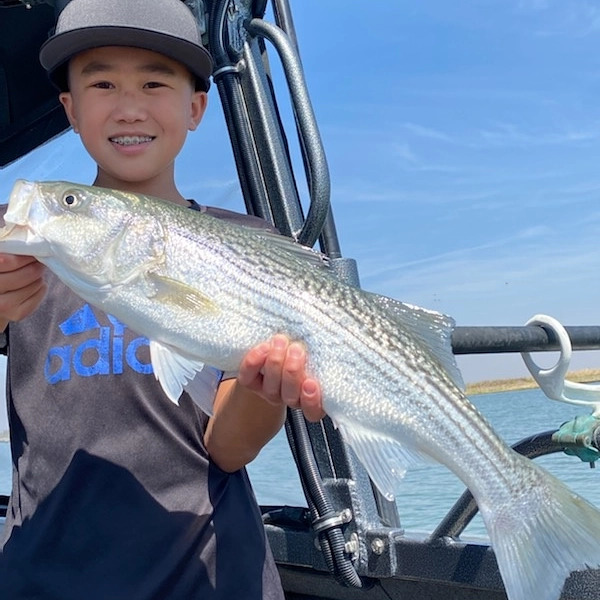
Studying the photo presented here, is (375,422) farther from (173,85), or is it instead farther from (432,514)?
(432,514)

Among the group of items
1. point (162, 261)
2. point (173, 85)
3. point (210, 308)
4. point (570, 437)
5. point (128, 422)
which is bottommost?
point (570, 437)

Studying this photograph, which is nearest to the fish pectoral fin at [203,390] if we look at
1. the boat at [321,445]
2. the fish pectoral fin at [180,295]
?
the fish pectoral fin at [180,295]

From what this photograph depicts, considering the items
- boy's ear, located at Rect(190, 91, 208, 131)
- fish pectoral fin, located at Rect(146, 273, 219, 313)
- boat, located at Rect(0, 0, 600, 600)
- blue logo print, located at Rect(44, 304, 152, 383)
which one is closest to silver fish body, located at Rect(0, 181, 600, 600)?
fish pectoral fin, located at Rect(146, 273, 219, 313)

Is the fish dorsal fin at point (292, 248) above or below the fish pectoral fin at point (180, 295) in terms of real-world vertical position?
above

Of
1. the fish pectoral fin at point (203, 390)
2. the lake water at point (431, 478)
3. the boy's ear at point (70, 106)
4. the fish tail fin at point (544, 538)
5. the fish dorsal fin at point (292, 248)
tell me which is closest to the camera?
the fish tail fin at point (544, 538)

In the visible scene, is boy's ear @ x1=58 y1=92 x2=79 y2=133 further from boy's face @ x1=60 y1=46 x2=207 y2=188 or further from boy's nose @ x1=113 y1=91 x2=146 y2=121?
boy's nose @ x1=113 y1=91 x2=146 y2=121

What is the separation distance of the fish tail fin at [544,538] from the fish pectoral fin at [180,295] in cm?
82

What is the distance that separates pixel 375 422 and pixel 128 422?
0.64m

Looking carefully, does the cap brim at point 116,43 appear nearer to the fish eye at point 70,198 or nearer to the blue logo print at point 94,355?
the fish eye at point 70,198

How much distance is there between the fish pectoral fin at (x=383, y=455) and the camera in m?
1.82

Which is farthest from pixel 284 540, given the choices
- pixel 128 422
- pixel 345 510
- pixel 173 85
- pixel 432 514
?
pixel 173 85

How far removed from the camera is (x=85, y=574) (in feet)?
6.09

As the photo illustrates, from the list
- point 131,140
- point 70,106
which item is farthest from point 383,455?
point 70,106

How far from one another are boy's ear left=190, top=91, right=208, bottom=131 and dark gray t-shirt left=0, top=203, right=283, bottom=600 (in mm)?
695
